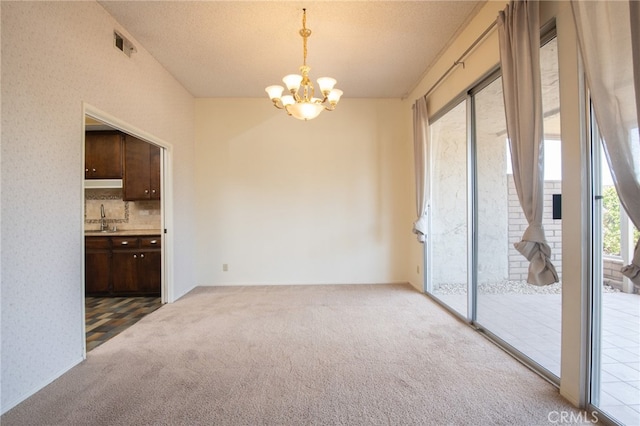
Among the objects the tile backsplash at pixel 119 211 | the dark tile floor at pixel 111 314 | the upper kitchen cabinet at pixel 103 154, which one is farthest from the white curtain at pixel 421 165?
the upper kitchen cabinet at pixel 103 154

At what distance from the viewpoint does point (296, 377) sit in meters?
2.05

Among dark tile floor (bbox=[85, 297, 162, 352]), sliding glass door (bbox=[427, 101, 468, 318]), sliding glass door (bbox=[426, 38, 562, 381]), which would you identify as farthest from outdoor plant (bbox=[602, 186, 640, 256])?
dark tile floor (bbox=[85, 297, 162, 352])

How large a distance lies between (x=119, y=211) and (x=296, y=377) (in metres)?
4.30

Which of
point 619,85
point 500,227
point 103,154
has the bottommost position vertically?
point 500,227

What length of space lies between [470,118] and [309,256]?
9.70 feet

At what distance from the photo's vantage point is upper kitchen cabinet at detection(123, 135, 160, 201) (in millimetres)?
4352

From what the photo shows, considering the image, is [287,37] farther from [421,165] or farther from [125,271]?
[125,271]

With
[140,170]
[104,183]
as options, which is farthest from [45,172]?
[104,183]

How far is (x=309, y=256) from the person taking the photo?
4695 mm

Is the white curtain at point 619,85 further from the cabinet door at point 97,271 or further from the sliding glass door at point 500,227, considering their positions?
the cabinet door at point 97,271

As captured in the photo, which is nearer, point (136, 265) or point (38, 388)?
point (38, 388)

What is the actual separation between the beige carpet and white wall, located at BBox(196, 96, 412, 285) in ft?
4.78

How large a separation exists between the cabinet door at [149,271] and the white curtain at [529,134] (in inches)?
169

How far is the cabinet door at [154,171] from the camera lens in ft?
14.3
